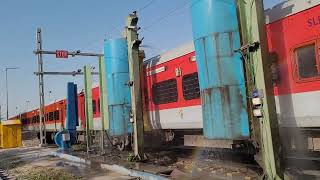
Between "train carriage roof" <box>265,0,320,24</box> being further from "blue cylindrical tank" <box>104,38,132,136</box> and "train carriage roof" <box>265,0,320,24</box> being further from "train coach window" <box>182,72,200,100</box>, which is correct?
"blue cylindrical tank" <box>104,38,132,136</box>

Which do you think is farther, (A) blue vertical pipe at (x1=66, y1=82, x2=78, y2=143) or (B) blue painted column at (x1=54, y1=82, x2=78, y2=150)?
(A) blue vertical pipe at (x1=66, y1=82, x2=78, y2=143)

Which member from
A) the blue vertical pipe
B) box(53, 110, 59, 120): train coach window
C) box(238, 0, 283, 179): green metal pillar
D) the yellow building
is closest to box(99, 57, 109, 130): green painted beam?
the blue vertical pipe

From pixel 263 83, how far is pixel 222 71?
1.53 meters

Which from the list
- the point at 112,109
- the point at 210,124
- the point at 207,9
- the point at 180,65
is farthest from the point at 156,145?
the point at 207,9

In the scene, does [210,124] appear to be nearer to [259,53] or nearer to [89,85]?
[259,53]

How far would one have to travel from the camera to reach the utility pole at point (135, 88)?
42.2 feet

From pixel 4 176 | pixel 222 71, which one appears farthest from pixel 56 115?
pixel 222 71

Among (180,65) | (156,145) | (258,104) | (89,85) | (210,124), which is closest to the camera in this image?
(258,104)

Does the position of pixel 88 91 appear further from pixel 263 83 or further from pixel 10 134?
pixel 10 134

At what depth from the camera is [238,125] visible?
328 inches

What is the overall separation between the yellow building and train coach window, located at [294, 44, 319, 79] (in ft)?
84.6

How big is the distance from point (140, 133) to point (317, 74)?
6.65m

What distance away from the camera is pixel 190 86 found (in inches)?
469

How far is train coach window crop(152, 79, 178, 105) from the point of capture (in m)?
12.9
